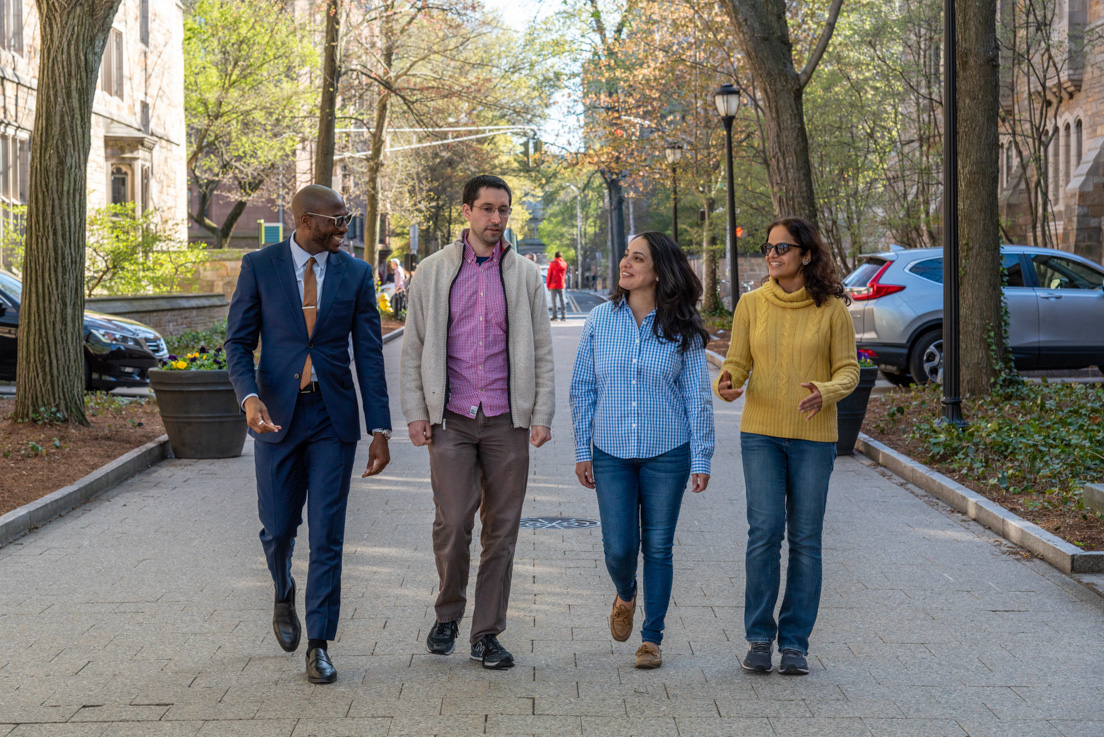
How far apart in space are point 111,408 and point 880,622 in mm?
9623

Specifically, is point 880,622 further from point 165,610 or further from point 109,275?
point 109,275

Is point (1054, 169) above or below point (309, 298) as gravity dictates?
above

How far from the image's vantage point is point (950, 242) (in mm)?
11242

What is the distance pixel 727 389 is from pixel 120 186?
103 feet

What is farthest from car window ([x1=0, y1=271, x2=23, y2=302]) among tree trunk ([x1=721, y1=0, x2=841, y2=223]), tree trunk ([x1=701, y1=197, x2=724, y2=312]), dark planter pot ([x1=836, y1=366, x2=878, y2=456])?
tree trunk ([x1=701, y1=197, x2=724, y2=312])

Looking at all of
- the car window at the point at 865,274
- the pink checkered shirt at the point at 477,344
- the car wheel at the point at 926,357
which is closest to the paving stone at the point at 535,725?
the pink checkered shirt at the point at 477,344

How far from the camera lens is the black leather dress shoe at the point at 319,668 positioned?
15.8 ft

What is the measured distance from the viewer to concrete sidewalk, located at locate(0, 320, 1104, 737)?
14.7ft

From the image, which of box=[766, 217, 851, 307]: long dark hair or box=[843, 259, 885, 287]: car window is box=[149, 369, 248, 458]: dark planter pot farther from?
box=[843, 259, 885, 287]: car window

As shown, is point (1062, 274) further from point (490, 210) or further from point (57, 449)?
point (490, 210)

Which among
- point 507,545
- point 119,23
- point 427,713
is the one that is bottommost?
point 427,713

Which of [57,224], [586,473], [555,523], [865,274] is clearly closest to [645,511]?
[586,473]

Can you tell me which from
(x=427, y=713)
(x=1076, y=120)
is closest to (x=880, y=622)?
(x=427, y=713)

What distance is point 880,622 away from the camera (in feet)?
19.1
